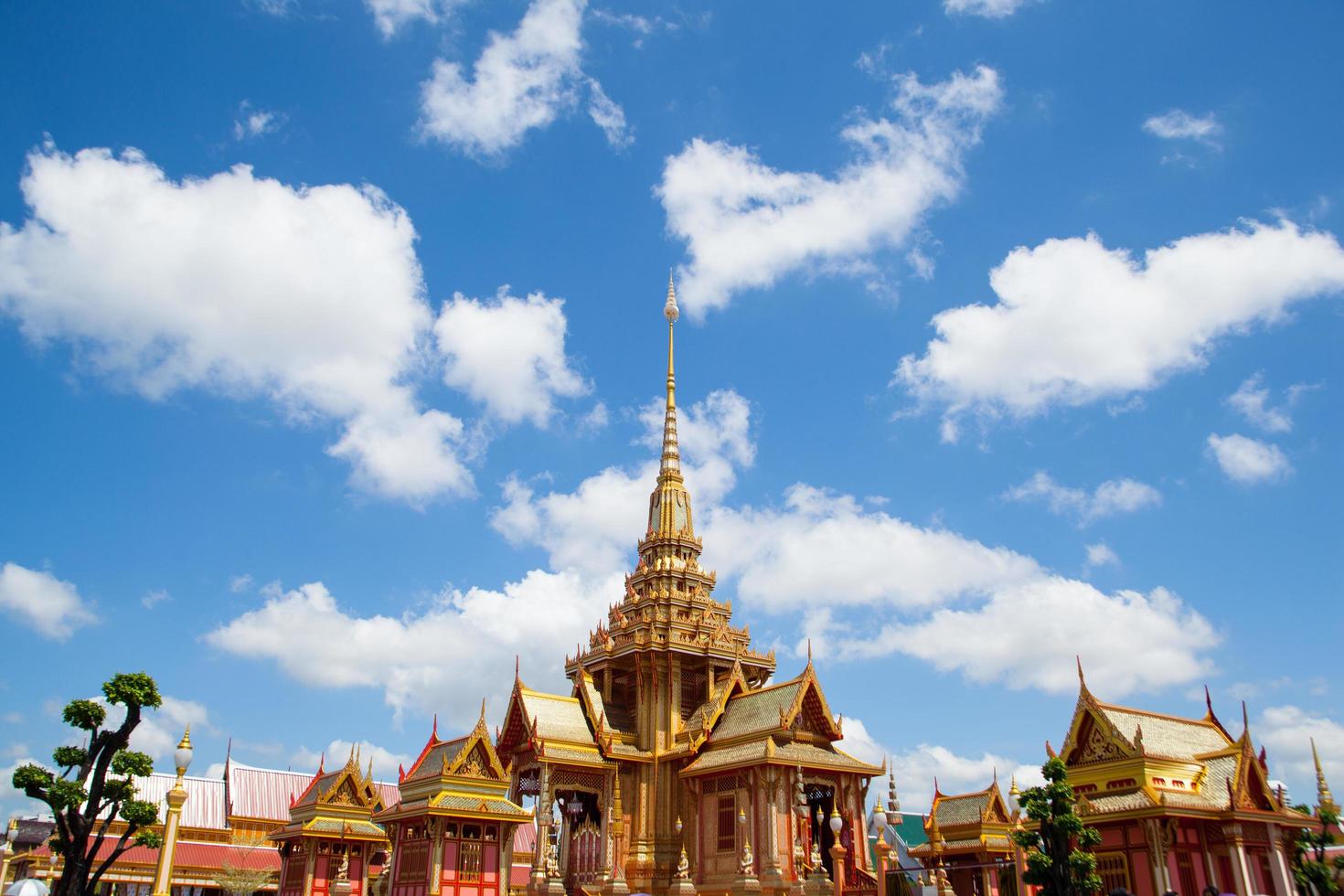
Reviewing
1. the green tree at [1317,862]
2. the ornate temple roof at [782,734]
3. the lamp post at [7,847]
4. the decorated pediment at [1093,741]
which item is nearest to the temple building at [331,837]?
the lamp post at [7,847]

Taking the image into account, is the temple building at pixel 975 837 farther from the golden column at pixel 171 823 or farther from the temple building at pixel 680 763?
the golden column at pixel 171 823

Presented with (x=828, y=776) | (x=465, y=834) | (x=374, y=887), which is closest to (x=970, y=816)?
(x=828, y=776)

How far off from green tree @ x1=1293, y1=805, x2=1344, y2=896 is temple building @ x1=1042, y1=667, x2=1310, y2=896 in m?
0.33

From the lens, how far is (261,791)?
6244 cm

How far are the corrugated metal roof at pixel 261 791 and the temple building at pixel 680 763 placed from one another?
26.9 meters

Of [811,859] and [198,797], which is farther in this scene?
[198,797]

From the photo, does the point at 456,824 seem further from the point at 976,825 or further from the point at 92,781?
the point at 976,825

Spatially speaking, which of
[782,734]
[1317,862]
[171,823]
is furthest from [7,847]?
[1317,862]

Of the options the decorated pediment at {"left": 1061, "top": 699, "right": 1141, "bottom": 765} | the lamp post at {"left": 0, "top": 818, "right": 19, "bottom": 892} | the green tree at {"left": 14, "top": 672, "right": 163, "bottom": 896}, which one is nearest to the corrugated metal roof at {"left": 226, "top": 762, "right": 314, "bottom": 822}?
the lamp post at {"left": 0, "top": 818, "right": 19, "bottom": 892}

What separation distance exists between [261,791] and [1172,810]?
52.5 metres

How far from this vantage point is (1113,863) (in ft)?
96.0

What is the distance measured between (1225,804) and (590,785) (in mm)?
20917

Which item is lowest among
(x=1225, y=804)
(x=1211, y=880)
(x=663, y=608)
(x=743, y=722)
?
(x=1211, y=880)

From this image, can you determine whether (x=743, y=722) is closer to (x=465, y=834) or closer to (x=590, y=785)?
(x=590, y=785)
